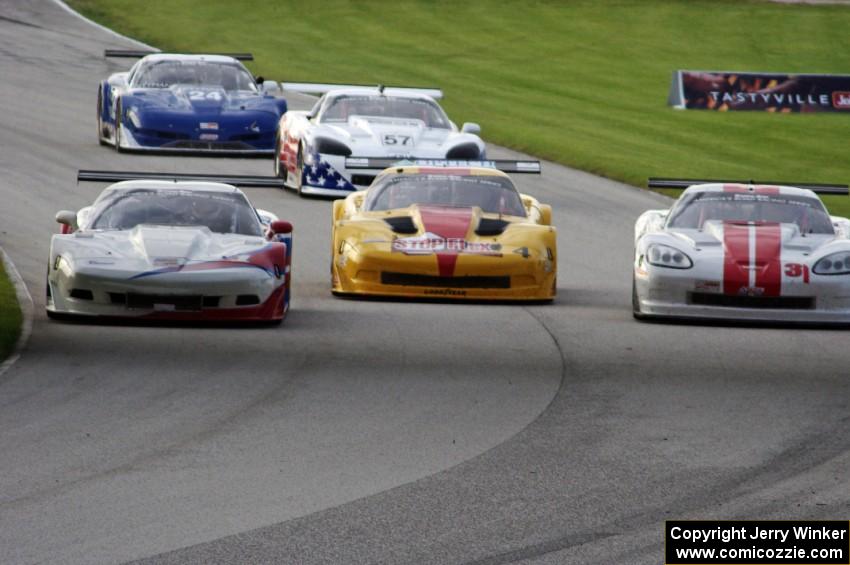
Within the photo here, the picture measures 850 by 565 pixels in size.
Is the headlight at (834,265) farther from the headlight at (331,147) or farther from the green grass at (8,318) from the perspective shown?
the headlight at (331,147)

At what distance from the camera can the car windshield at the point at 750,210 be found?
51.1 feet

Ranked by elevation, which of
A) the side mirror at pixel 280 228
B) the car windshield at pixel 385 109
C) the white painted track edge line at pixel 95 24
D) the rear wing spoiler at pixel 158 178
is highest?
the white painted track edge line at pixel 95 24

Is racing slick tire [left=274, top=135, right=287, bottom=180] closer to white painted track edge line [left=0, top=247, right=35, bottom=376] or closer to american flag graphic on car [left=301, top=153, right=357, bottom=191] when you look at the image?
american flag graphic on car [left=301, top=153, right=357, bottom=191]

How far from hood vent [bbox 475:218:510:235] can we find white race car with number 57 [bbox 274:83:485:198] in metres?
4.38

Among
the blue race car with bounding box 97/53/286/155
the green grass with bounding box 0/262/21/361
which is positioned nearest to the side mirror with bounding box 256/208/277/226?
the green grass with bounding box 0/262/21/361

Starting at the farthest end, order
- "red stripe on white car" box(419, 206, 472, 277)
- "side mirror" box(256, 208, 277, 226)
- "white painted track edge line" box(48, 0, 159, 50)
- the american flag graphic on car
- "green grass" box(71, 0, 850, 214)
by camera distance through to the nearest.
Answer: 1. "white painted track edge line" box(48, 0, 159, 50)
2. "green grass" box(71, 0, 850, 214)
3. the american flag graphic on car
4. "side mirror" box(256, 208, 277, 226)
5. "red stripe on white car" box(419, 206, 472, 277)

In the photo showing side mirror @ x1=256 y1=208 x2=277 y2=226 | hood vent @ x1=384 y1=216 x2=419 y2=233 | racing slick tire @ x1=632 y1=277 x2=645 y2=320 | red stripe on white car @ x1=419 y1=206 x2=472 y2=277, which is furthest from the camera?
hood vent @ x1=384 y1=216 x2=419 y2=233

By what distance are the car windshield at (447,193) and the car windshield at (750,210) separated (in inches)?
65.1

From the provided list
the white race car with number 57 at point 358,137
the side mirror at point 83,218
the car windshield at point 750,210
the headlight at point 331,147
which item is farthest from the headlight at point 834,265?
the headlight at point 331,147

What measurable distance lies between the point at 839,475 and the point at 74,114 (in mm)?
22331

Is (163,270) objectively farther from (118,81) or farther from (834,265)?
(118,81)

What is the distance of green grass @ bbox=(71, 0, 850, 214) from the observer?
2916cm

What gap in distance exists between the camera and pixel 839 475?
867 cm

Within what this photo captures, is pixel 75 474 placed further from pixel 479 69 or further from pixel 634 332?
pixel 479 69
